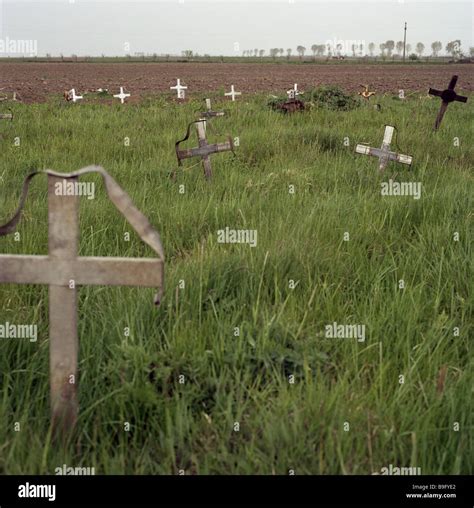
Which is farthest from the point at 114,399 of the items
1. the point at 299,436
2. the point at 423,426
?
the point at 423,426

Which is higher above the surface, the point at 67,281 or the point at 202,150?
the point at 202,150

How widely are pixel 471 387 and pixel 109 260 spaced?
1.64 m

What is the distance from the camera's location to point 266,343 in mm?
2764

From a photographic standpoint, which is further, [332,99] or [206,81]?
[206,81]

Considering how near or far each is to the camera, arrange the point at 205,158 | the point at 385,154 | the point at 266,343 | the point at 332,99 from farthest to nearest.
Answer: the point at 332,99, the point at 385,154, the point at 205,158, the point at 266,343

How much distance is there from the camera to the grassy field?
2188 millimetres

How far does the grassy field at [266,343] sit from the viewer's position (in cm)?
219

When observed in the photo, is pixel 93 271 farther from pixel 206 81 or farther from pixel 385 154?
pixel 206 81

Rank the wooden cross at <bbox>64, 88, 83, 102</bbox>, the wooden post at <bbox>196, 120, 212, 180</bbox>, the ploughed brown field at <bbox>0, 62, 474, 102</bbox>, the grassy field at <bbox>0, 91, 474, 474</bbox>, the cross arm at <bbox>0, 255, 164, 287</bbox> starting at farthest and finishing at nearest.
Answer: the ploughed brown field at <bbox>0, 62, 474, 102</bbox>
the wooden cross at <bbox>64, 88, 83, 102</bbox>
the wooden post at <bbox>196, 120, 212, 180</bbox>
the cross arm at <bbox>0, 255, 164, 287</bbox>
the grassy field at <bbox>0, 91, 474, 474</bbox>

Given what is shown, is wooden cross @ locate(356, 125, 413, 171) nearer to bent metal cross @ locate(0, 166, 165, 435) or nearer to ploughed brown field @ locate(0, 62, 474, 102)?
bent metal cross @ locate(0, 166, 165, 435)

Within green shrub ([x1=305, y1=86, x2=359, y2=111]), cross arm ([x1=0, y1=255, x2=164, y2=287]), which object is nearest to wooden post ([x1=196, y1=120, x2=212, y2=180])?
cross arm ([x1=0, y1=255, x2=164, y2=287])

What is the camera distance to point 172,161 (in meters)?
7.74

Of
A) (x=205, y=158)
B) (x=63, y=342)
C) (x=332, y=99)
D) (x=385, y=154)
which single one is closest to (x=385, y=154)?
(x=385, y=154)

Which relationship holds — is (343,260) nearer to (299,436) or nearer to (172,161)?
(299,436)
